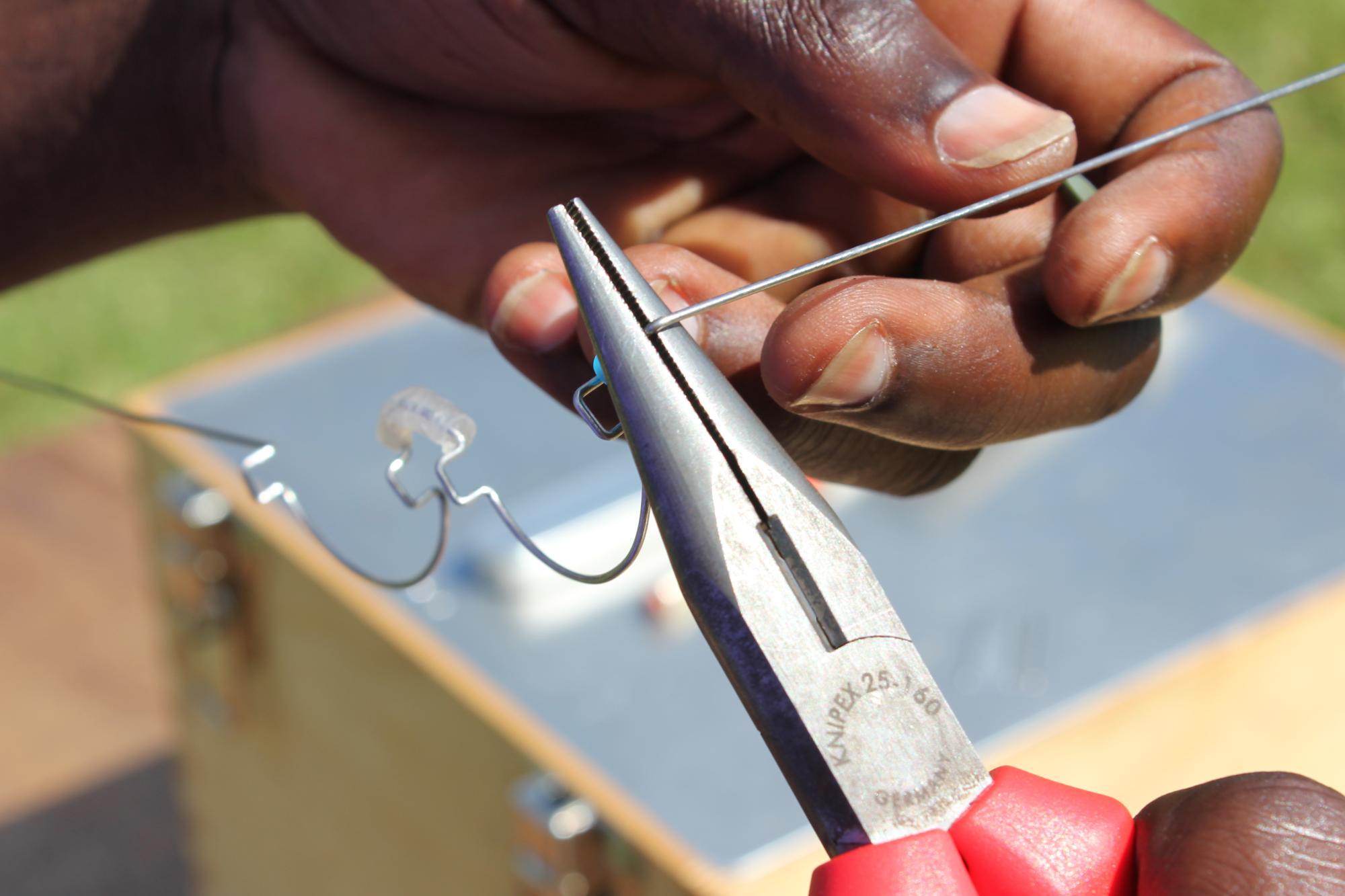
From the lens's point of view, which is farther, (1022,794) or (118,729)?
(118,729)

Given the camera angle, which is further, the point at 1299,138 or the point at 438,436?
the point at 1299,138

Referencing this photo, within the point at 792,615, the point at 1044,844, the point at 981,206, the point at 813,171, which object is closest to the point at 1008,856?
the point at 1044,844

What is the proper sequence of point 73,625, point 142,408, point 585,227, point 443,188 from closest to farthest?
point 585,227 < point 443,188 < point 142,408 < point 73,625

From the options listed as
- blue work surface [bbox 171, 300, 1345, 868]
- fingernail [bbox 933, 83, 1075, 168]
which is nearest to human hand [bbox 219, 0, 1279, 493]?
fingernail [bbox 933, 83, 1075, 168]

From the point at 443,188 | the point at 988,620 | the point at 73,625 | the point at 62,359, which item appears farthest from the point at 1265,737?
the point at 62,359

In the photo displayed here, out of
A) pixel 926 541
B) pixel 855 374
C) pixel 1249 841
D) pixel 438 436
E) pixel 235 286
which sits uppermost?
pixel 235 286

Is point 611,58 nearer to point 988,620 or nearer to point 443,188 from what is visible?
point 443,188

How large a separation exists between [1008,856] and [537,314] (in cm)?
Result: 43

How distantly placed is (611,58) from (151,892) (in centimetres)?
188

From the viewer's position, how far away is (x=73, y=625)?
2602 mm

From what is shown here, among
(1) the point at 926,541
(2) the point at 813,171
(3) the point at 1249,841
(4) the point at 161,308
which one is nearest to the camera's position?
(3) the point at 1249,841

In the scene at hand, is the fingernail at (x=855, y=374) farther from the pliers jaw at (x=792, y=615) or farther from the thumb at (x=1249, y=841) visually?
the thumb at (x=1249, y=841)

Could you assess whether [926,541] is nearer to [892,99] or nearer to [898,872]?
[892,99]

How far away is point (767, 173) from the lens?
107 centimetres
